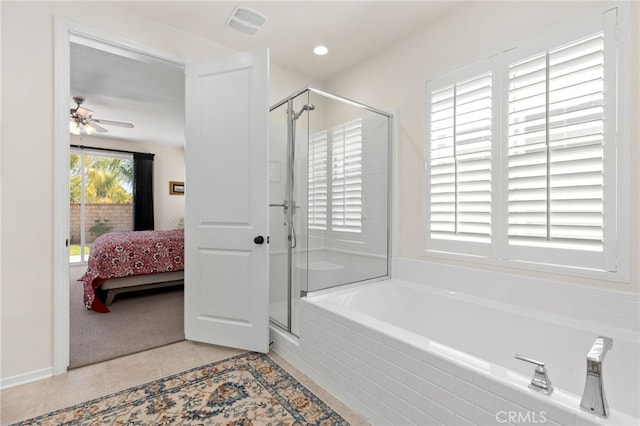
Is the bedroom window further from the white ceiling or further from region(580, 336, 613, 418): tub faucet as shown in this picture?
region(580, 336, 613, 418): tub faucet

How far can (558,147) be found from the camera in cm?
182

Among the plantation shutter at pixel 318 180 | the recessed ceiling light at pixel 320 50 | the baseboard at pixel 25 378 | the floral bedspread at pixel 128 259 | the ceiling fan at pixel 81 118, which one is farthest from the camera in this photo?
the ceiling fan at pixel 81 118

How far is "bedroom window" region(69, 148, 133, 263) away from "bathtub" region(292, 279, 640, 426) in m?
5.86

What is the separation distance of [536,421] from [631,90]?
167 centimetres

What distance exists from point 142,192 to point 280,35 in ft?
17.6

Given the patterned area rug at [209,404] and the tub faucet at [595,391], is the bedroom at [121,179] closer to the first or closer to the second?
the patterned area rug at [209,404]

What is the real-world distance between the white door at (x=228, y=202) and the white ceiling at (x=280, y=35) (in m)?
0.37

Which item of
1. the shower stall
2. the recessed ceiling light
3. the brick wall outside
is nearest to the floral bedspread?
the shower stall

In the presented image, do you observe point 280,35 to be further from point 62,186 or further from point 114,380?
point 114,380

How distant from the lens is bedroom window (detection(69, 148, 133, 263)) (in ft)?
19.8

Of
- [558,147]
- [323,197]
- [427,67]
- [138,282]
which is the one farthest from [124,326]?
[558,147]

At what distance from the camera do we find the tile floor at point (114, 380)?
1747 mm

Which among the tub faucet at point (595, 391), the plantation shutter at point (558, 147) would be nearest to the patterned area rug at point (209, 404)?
the tub faucet at point (595, 391)

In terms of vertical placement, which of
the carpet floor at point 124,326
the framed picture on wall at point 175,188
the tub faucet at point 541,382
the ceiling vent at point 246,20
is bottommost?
the carpet floor at point 124,326
